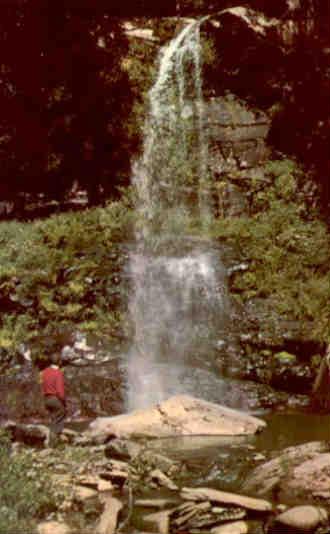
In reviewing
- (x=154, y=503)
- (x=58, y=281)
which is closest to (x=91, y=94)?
(x=58, y=281)

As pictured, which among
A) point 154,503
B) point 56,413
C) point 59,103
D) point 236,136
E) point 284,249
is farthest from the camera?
point 59,103

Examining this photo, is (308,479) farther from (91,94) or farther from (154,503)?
(91,94)

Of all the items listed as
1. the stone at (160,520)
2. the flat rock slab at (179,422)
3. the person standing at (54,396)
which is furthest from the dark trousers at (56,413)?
the stone at (160,520)

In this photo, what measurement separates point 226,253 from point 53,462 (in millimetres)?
9495

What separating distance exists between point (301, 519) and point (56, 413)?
472 centimetres

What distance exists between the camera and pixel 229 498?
632 centimetres

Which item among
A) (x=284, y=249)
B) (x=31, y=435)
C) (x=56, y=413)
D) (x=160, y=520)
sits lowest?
(x=31, y=435)

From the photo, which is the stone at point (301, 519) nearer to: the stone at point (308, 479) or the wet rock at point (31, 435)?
the stone at point (308, 479)

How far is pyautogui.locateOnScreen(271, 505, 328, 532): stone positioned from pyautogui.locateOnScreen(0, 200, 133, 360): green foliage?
8.96m

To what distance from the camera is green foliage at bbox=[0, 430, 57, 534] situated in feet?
18.1

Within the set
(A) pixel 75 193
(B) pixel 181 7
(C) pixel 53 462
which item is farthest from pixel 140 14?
(C) pixel 53 462

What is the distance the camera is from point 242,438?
9680 millimetres

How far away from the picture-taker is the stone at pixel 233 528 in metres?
5.68

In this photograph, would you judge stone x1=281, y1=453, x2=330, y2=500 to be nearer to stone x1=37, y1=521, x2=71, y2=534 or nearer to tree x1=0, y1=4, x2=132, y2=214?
stone x1=37, y1=521, x2=71, y2=534
